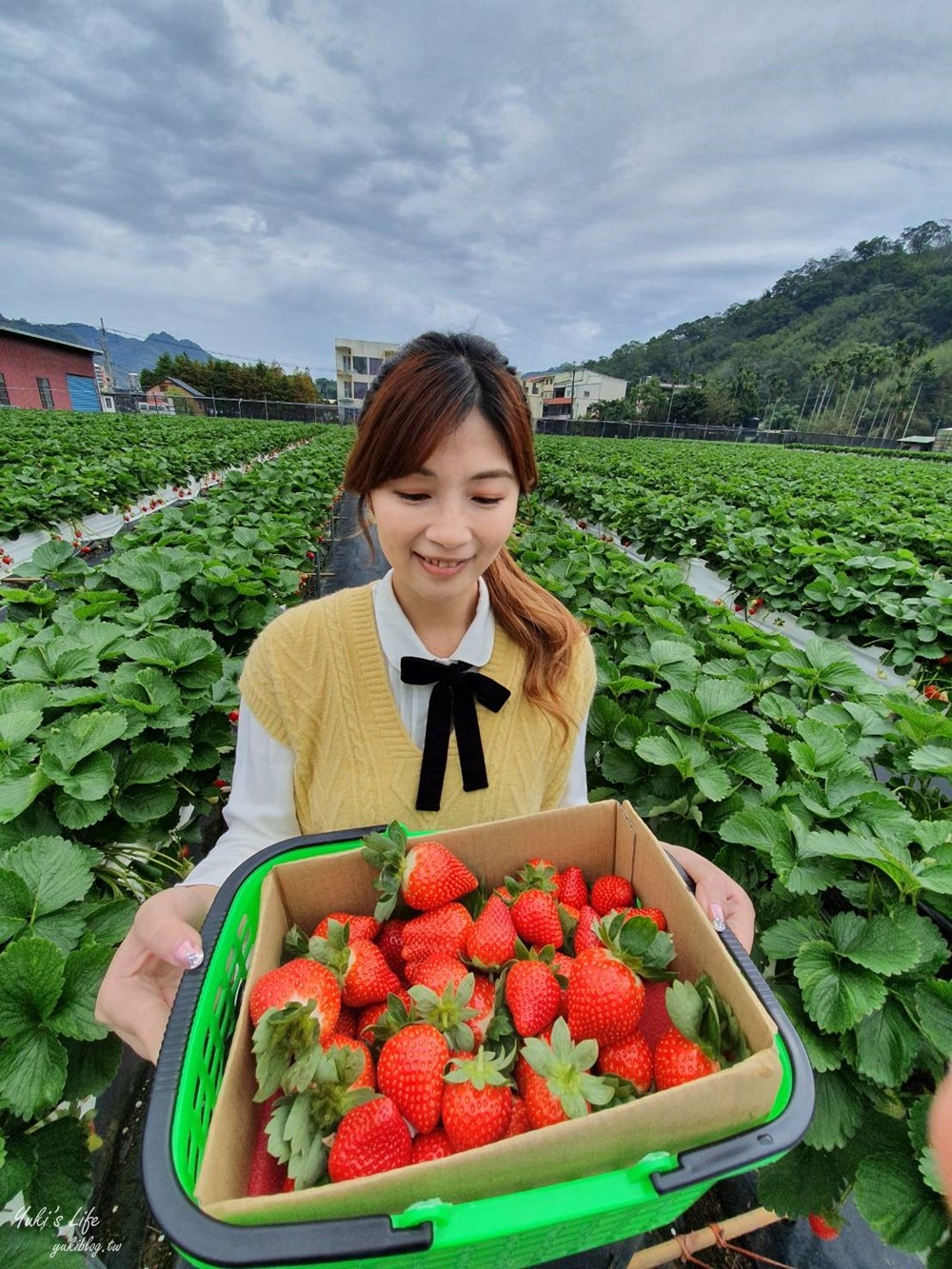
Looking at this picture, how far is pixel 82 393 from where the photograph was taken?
36.3 metres

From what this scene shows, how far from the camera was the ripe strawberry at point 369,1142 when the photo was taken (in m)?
0.72

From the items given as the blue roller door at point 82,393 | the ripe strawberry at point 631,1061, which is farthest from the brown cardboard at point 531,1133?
the blue roller door at point 82,393

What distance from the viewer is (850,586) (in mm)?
3842

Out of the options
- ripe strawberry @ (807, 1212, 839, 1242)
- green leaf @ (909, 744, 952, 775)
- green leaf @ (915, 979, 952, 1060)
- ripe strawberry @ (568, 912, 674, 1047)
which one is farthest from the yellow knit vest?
ripe strawberry @ (807, 1212, 839, 1242)

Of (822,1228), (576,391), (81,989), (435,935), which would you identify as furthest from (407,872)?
(576,391)

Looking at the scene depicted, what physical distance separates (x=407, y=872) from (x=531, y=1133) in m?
0.48

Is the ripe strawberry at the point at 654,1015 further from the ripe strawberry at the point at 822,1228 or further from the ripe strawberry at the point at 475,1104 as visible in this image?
the ripe strawberry at the point at 822,1228

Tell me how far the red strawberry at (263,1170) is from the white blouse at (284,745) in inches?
20.6

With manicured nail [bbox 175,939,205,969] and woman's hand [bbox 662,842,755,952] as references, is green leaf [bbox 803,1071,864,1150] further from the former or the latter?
manicured nail [bbox 175,939,205,969]

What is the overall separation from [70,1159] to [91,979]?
31 cm

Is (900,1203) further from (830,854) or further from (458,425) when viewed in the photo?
(458,425)

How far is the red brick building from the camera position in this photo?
30562mm

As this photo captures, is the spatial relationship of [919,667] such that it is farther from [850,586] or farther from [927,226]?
[927,226]

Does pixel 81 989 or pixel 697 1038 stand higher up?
pixel 697 1038
